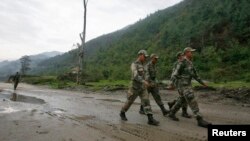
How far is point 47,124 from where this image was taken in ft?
31.8

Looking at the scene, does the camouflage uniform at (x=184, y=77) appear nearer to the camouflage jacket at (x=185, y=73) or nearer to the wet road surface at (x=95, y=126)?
the camouflage jacket at (x=185, y=73)

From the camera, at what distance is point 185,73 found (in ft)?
34.5

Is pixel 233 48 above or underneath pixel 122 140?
above

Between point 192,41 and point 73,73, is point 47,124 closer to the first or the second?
point 73,73

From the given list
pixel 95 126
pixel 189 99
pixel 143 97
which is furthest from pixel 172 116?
pixel 95 126

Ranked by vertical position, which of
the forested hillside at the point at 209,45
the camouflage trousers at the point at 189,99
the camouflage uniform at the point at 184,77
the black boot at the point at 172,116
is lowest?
the black boot at the point at 172,116

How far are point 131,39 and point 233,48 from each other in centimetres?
6223

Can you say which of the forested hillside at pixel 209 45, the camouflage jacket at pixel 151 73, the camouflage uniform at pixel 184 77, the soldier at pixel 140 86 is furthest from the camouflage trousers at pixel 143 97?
the forested hillside at pixel 209 45

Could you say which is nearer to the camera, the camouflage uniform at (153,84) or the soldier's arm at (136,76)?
the soldier's arm at (136,76)

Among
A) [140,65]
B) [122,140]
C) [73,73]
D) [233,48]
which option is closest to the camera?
[122,140]

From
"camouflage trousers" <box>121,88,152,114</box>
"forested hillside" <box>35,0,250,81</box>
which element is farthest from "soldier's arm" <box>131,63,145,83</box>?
"forested hillside" <box>35,0,250,81</box>

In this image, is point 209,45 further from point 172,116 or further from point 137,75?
point 137,75

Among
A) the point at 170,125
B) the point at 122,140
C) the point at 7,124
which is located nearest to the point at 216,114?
the point at 170,125

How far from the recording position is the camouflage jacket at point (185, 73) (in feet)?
34.1
